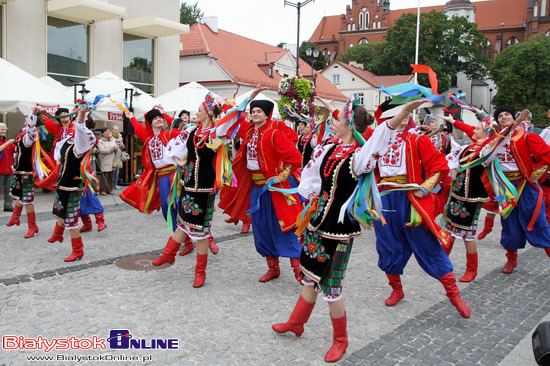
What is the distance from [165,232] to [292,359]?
465cm

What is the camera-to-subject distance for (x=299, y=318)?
369cm

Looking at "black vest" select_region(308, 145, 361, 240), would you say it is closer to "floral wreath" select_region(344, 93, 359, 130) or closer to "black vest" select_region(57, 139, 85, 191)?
"floral wreath" select_region(344, 93, 359, 130)

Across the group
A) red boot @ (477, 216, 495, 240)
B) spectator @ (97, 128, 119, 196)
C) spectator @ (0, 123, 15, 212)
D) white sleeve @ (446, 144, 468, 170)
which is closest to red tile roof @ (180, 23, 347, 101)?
spectator @ (97, 128, 119, 196)

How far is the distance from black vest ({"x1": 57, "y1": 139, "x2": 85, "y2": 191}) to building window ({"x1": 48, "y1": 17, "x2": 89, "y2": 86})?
10.7m

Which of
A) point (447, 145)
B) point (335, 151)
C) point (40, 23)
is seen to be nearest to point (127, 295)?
point (335, 151)

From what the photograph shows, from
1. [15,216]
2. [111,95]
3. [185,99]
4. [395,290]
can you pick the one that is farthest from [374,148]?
[185,99]

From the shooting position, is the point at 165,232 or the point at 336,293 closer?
the point at 336,293

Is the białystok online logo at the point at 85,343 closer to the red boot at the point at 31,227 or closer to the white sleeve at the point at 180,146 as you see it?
the white sleeve at the point at 180,146

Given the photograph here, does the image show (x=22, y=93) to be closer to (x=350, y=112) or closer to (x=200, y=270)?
(x=200, y=270)

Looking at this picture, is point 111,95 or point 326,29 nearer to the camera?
point 111,95

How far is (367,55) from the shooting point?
66.4 meters

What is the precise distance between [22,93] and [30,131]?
314cm

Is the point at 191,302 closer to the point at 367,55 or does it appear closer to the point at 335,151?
the point at 335,151

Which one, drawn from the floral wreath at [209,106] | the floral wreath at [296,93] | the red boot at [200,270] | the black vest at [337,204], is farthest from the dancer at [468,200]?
the floral wreath at [296,93]
